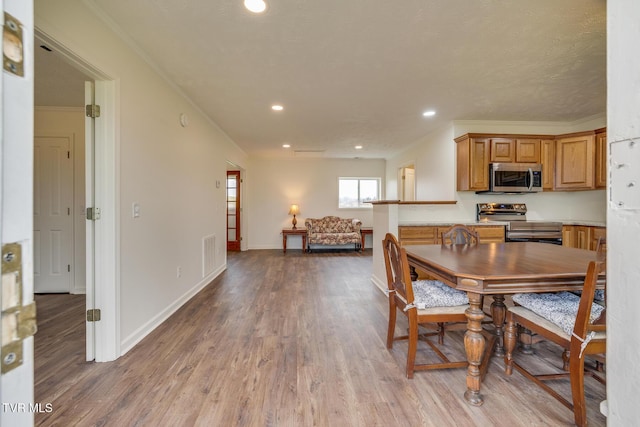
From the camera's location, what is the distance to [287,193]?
7.40 metres

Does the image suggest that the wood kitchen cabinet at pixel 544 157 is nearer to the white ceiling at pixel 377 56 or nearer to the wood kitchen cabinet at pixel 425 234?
the white ceiling at pixel 377 56

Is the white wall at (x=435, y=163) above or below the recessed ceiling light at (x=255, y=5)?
below

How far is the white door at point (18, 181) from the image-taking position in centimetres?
34

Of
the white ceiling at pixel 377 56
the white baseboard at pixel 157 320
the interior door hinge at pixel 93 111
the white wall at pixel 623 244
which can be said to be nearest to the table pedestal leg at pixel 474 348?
the white wall at pixel 623 244

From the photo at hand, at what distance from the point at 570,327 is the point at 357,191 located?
20.8 feet

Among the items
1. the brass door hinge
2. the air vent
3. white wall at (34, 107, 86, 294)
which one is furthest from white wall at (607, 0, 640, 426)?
the air vent

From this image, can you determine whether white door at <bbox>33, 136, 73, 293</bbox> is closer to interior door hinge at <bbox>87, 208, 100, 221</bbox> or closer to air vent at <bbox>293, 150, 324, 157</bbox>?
interior door hinge at <bbox>87, 208, 100, 221</bbox>

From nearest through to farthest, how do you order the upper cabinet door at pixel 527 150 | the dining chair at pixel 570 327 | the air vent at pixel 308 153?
the dining chair at pixel 570 327 → the upper cabinet door at pixel 527 150 → the air vent at pixel 308 153

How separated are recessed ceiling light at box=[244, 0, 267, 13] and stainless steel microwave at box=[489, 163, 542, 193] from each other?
144 inches

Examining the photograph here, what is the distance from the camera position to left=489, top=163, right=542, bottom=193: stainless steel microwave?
4098 mm

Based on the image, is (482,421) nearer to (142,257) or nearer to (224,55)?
(142,257)

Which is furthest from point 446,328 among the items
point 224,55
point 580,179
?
point 580,179

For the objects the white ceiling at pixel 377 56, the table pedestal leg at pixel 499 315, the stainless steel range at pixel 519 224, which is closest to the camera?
the white ceiling at pixel 377 56

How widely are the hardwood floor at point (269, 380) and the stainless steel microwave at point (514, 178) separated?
2.51m
